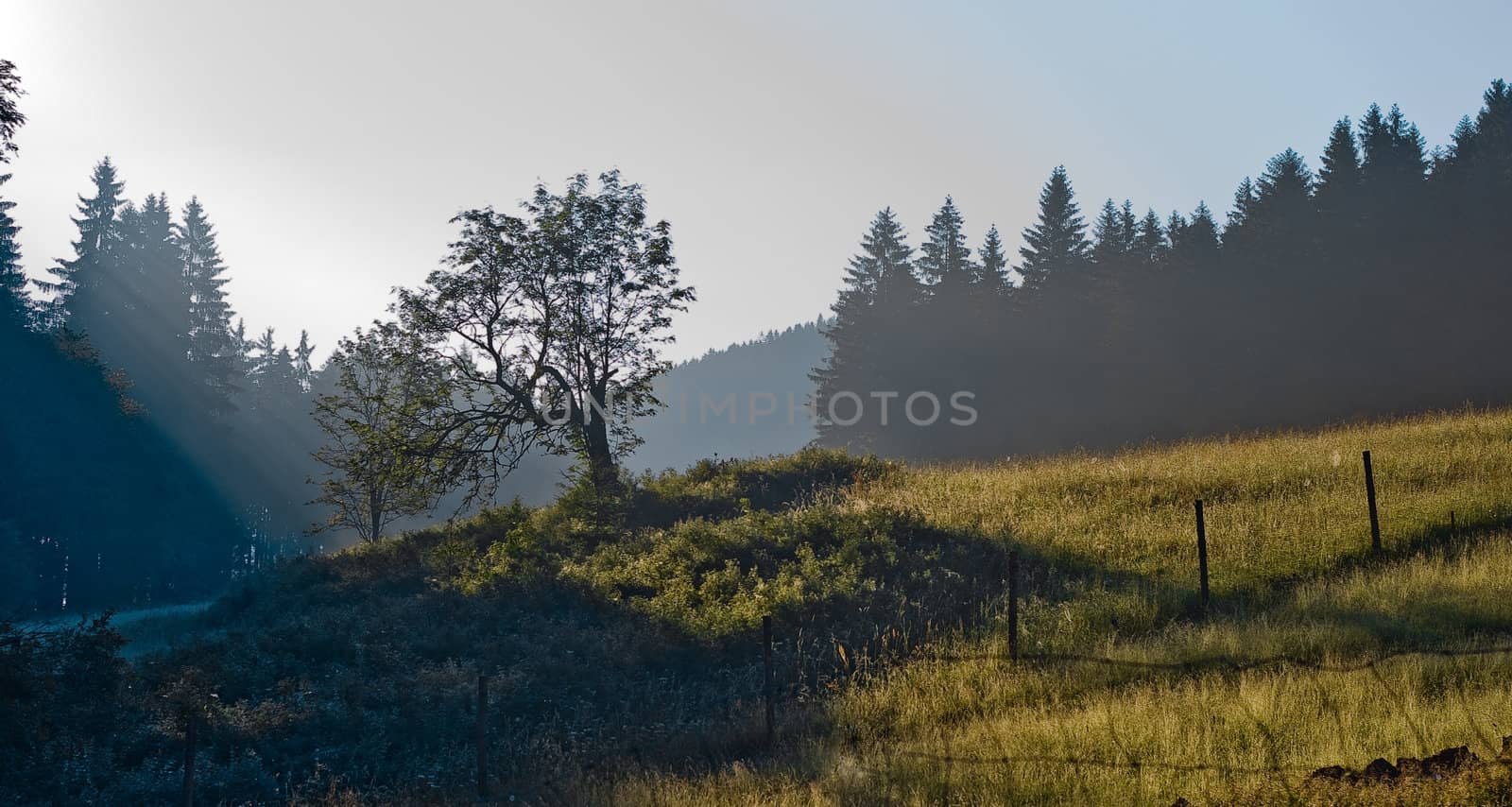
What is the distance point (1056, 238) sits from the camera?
213 feet

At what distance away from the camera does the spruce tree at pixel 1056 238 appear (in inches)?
2539

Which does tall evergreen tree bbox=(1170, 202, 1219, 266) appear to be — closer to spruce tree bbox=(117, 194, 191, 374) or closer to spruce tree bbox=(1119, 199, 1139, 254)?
spruce tree bbox=(1119, 199, 1139, 254)

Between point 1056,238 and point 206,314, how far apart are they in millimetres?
68882

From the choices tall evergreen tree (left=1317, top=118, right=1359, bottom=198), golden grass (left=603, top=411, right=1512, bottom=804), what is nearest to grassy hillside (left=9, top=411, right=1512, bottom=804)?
golden grass (left=603, top=411, right=1512, bottom=804)

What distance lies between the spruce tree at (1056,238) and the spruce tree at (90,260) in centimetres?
6664

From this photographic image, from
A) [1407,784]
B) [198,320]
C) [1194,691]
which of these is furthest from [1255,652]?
[198,320]

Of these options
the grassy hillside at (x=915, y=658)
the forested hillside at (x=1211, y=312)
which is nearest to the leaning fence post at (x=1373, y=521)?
the grassy hillside at (x=915, y=658)

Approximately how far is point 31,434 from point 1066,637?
177ft

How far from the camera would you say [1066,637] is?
12.5 meters

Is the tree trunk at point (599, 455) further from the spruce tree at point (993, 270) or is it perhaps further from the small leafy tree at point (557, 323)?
the spruce tree at point (993, 270)

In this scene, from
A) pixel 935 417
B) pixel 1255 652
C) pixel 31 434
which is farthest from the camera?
pixel 935 417

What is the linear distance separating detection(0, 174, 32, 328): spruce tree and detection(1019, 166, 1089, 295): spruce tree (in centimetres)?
6214

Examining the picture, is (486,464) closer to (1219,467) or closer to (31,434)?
(1219,467)

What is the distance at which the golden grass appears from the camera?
7719mm
